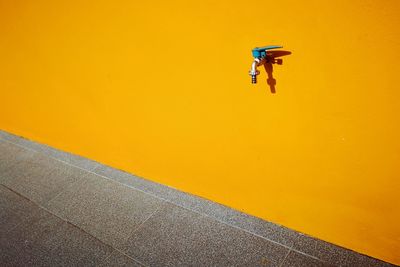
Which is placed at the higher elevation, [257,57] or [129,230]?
[257,57]

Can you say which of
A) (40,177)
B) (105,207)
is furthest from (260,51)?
(40,177)

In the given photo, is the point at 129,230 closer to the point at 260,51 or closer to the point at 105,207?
the point at 105,207

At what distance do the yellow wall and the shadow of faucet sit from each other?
37mm

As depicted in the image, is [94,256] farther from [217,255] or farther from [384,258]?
[384,258]

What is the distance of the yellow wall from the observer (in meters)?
1.50

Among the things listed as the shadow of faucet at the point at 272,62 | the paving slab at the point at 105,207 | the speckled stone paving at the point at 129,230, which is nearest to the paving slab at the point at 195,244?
the speckled stone paving at the point at 129,230

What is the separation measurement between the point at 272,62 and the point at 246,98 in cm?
31

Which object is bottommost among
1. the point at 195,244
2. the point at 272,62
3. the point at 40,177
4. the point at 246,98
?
the point at 195,244

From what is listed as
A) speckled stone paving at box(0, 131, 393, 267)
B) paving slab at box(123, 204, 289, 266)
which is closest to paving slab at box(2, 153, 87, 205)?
speckled stone paving at box(0, 131, 393, 267)

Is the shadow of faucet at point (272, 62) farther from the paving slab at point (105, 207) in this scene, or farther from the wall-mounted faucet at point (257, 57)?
the paving slab at point (105, 207)

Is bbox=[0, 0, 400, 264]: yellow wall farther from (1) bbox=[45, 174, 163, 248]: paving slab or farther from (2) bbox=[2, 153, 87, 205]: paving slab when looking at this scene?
(2) bbox=[2, 153, 87, 205]: paving slab

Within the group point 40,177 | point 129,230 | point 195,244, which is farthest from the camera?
point 40,177

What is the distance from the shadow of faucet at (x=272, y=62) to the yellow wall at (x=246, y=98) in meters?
0.04

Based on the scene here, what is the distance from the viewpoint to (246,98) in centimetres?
193
